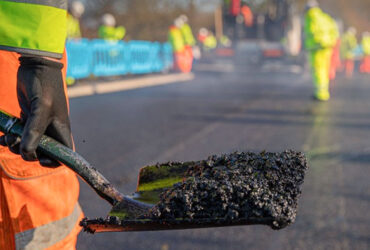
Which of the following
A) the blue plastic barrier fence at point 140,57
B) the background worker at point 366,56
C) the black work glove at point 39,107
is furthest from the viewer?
the background worker at point 366,56

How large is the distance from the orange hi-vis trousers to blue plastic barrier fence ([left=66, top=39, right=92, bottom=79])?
11.1 m

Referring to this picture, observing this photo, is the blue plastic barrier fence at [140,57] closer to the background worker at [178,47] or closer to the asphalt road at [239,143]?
the background worker at [178,47]

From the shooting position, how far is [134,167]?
503cm

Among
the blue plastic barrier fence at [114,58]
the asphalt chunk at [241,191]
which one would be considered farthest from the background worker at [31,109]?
the blue plastic barrier fence at [114,58]

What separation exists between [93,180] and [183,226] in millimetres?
337

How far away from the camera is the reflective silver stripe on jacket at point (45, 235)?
167 cm

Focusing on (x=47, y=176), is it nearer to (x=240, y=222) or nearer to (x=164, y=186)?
(x=164, y=186)

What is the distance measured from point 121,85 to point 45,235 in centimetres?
1305

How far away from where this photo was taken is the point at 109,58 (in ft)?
50.6

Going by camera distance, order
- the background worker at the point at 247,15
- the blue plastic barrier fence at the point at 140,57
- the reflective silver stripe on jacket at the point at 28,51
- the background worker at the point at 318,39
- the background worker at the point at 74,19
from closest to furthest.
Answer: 1. the reflective silver stripe on jacket at the point at 28,51
2. the background worker at the point at 318,39
3. the background worker at the point at 74,19
4. the blue plastic barrier fence at the point at 140,57
5. the background worker at the point at 247,15

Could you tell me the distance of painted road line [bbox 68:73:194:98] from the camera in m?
12.3

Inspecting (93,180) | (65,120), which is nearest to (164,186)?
(93,180)

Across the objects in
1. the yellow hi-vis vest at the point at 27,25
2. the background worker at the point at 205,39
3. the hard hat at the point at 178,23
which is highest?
the yellow hi-vis vest at the point at 27,25

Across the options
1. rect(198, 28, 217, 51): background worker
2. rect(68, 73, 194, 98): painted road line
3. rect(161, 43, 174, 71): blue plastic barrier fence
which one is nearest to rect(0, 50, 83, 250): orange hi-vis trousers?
rect(68, 73, 194, 98): painted road line
